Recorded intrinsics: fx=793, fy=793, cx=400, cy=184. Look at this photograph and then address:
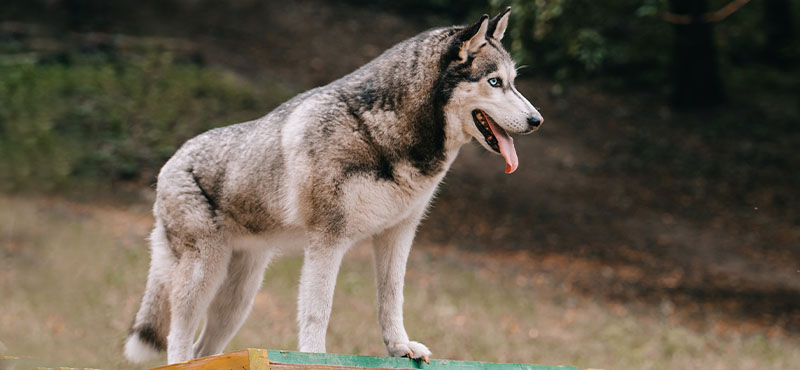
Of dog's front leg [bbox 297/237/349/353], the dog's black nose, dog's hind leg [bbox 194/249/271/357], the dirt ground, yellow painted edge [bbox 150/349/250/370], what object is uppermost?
the dog's black nose

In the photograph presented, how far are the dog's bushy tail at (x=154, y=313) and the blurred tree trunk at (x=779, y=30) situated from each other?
1910 cm

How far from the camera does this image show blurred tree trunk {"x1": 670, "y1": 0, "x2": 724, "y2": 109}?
1725 centimetres

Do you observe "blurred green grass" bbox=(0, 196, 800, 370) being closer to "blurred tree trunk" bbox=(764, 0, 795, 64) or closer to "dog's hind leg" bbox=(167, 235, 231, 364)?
"dog's hind leg" bbox=(167, 235, 231, 364)

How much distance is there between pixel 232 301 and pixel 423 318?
5.17 m

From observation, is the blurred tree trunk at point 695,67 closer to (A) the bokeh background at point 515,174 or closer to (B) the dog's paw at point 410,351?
(A) the bokeh background at point 515,174

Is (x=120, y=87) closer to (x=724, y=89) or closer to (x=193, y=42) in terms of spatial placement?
(x=193, y=42)

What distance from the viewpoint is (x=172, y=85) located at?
17.7 metres

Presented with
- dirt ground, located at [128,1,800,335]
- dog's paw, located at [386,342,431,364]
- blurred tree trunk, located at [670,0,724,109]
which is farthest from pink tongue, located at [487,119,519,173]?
blurred tree trunk, located at [670,0,724,109]

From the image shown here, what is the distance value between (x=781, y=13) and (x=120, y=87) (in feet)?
53.3

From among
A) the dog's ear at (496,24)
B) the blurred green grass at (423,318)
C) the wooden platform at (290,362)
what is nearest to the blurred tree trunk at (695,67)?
the blurred green grass at (423,318)

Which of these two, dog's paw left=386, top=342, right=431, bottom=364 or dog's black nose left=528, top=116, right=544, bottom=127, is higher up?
dog's black nose left=528, top=116, right=544, bottom=127

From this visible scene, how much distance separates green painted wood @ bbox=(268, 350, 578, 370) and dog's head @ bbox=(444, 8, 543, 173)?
111cm

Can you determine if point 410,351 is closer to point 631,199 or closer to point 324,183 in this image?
point 324,183

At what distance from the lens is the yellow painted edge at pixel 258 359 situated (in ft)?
11.6
